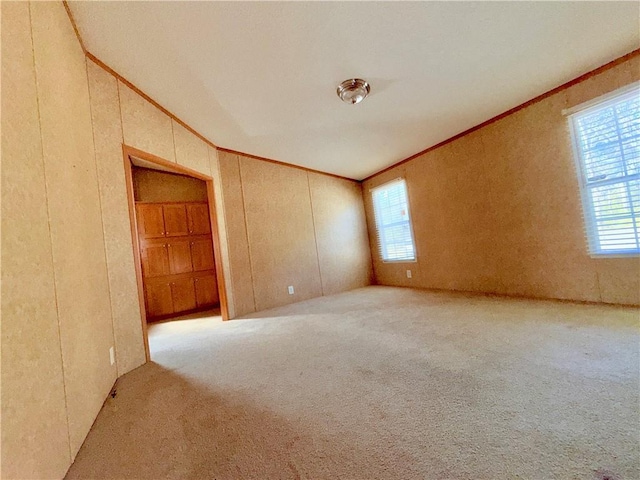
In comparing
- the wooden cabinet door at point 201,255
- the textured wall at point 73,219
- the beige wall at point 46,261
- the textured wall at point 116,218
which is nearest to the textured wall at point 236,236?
the wooden cabinet door at point 201,255

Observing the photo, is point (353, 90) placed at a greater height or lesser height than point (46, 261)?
greater

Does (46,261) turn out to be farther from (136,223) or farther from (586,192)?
(586,192)

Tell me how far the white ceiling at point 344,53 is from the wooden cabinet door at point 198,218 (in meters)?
1.92

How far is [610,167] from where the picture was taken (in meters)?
2.42

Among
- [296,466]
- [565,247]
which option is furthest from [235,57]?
[565,247]

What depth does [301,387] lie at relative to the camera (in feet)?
5.12

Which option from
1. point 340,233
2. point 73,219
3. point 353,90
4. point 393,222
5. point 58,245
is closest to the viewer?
point 58,245

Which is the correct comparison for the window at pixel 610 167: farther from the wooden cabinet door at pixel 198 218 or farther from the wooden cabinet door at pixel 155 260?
the wooden cabinet door at pixel 155 260

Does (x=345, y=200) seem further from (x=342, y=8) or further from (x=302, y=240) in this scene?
(x=342, y=8)

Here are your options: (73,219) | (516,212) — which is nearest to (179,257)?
(73,219)

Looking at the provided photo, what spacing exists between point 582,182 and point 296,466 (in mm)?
3592

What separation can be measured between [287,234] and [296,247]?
0.28m

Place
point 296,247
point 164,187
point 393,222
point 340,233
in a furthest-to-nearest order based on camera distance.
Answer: point 340,233, point 393,222, point 164,187, point 296,247

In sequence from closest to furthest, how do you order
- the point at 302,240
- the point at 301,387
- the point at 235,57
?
1. the point at 301,387
2. the point at 235,57
3. the point at 302,240
